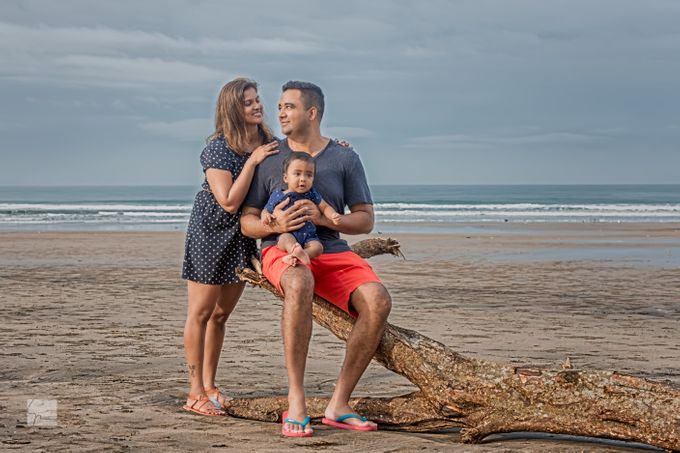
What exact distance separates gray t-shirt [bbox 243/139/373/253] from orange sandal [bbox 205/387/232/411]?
1056 millimetres

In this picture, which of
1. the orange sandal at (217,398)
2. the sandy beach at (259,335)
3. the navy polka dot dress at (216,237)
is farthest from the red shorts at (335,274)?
the orange sandal at (217,398)

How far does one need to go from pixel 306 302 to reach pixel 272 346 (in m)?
3.42

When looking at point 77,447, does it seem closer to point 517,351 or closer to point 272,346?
point 272,346

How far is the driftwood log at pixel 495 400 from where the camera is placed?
4.69m

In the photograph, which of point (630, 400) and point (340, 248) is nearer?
point (630, 400)

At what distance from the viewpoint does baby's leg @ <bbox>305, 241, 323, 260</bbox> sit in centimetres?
522

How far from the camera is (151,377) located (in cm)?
689

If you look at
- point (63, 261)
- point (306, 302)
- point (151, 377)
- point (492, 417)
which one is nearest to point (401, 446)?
point (492, 417)

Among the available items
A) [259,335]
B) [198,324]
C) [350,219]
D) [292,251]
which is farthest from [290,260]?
[259,335]

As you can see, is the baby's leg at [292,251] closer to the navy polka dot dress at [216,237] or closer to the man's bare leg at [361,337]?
the man's bare leg at [361,337]

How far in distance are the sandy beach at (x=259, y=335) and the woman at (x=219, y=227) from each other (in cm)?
38

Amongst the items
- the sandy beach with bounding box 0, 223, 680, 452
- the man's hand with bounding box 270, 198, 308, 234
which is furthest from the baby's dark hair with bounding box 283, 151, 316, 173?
the sandy beach with bounding box 0, 223, 680, 452

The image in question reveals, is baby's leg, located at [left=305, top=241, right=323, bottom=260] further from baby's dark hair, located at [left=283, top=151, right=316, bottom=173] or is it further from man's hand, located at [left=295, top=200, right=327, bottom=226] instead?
baby's dark hair, located at [left=283, top=151, right=316, bottom=173]

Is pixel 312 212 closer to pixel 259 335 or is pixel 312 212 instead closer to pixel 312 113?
pixel 312 113
